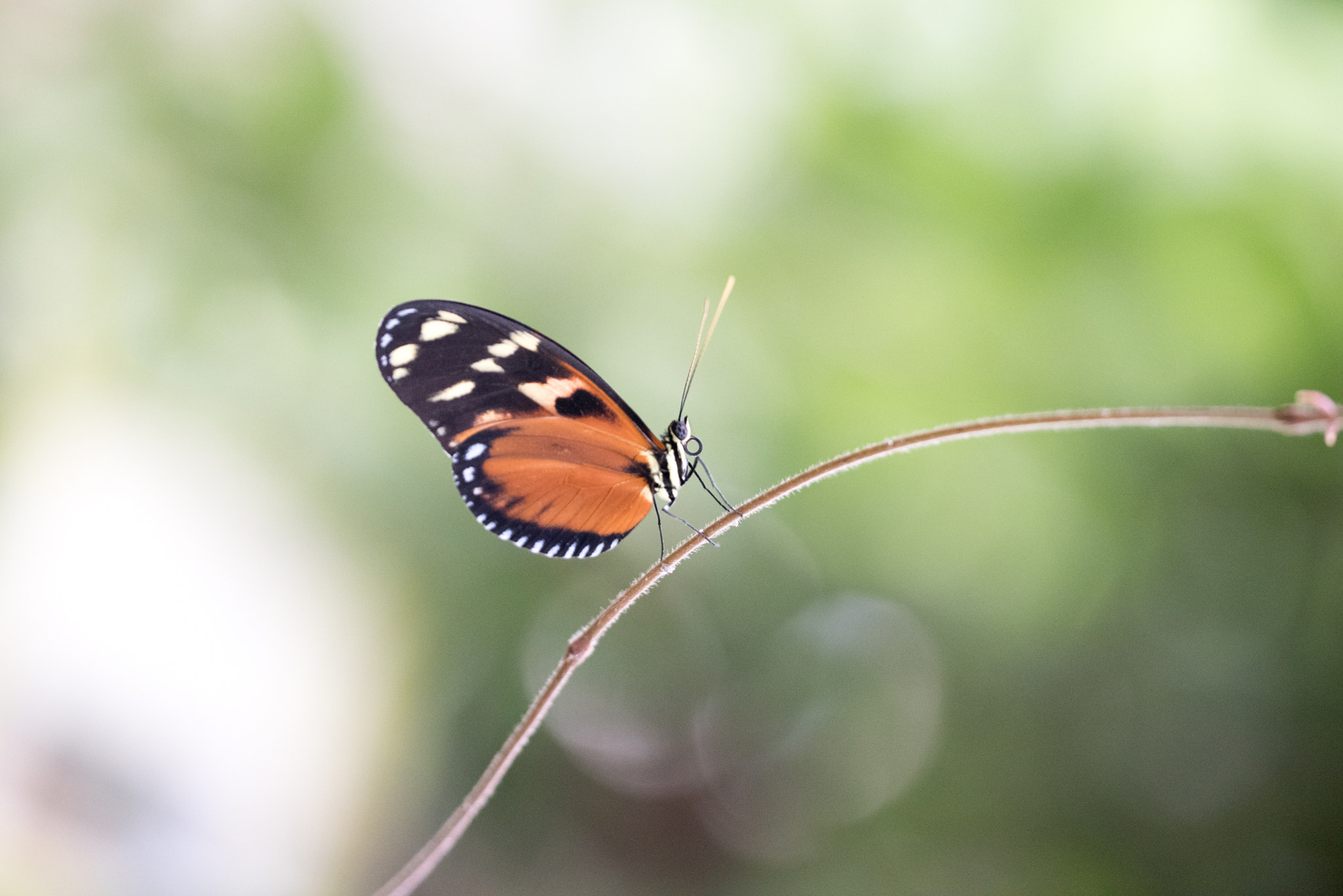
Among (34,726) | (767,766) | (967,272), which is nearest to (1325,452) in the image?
(967,272)

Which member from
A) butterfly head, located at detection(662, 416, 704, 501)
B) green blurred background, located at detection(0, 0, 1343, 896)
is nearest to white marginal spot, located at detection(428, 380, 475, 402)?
butterfly head, located at detection(662, 416, 704, 501)

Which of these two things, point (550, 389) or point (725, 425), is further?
point (725, 425)

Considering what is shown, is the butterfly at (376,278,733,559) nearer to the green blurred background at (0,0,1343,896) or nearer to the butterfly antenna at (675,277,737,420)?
the butterfly antenna at (675,277,737,420)

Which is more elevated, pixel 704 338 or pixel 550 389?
pixel 704 338

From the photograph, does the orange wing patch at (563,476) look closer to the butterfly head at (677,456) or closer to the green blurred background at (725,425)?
the butterfly head at (677,456)

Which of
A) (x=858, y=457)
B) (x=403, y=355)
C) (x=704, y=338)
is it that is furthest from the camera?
(x=704, y=338)

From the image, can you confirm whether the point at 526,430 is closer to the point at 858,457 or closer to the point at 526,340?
the point at 526,340

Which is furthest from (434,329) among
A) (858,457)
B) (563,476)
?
(858,457)

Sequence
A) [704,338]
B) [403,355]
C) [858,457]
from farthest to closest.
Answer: [704,338] < [403,355] < [858,457]

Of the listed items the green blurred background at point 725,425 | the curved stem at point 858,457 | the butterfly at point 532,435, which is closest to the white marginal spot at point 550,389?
the butterfly at point 532,435
